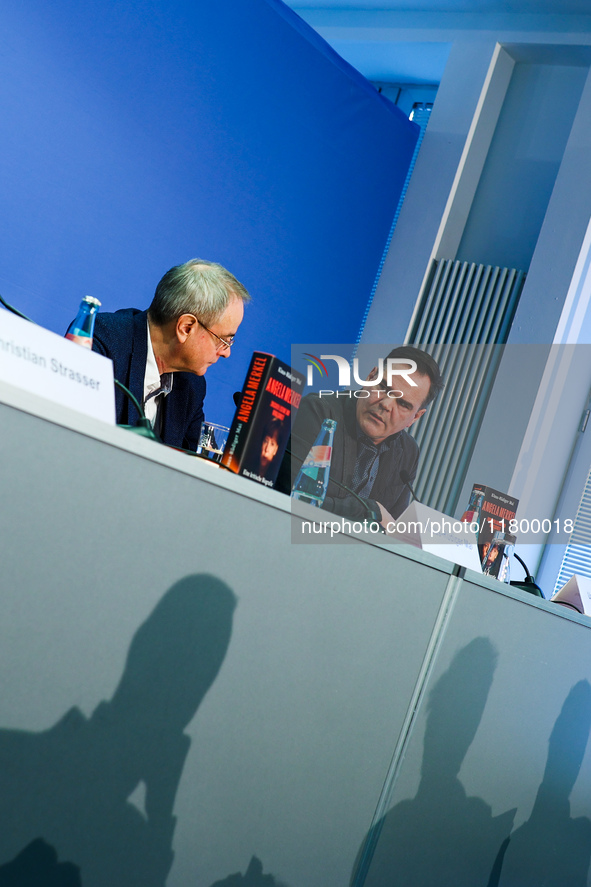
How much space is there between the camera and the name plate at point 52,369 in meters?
0.78

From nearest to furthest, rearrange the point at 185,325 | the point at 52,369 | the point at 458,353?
the point at 52,369 → the point at 185,325 → the point at 458,353

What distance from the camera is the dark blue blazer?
74.0 inches

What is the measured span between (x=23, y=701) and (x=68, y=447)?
270mm

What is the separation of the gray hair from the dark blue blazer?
68 mm

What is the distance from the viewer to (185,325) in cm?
203

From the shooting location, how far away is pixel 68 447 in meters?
0.79

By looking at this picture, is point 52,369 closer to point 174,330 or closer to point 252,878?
point 252,878

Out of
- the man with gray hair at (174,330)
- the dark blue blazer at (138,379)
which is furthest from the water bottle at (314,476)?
the man with gray hair at (174,330)

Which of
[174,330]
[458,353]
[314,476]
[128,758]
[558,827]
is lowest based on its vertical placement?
[558,827]

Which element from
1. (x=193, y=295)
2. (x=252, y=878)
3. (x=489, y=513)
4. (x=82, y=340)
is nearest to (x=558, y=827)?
(x=489, y=513)

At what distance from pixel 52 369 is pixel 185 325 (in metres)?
1.22

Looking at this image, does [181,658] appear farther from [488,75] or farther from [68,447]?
[488,75]

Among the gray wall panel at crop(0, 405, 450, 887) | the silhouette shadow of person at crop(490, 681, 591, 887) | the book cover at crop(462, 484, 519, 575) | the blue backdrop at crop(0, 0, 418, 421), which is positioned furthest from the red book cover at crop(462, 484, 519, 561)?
the blue backdrop at crop(0, 0, 418, 421)

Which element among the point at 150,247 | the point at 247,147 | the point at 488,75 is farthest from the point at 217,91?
the point at 488,75
